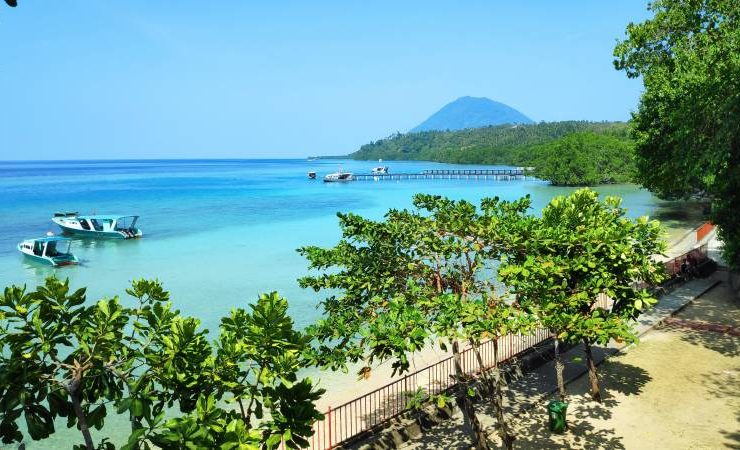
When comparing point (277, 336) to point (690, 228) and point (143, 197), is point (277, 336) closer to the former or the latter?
point (690, 228)

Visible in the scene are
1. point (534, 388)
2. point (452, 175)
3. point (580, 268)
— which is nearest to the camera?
point (580, 268)

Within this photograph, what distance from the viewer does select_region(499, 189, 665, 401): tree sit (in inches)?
295

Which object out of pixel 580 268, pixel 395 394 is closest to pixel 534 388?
pixel 395 394

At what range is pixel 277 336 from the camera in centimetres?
488

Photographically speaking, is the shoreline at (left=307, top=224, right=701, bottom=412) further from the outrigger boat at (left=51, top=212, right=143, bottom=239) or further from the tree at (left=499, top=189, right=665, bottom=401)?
the outrigger boat at (left=51, top=212, right=143, bottom=239)

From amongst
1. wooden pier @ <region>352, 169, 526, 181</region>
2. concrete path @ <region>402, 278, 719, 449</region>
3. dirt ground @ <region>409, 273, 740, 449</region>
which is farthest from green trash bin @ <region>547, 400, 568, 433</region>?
wooden pier @ <region>352, 169, 526, 181</region>

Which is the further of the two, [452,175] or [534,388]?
[452,175]

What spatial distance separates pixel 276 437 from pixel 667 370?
12493 millimetres

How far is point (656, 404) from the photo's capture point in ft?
38.1

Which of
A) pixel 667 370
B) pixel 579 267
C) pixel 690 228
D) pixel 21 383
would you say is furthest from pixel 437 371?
pixel 690 228

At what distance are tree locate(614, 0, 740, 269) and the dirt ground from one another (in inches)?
199

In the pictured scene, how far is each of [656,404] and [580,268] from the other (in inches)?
228

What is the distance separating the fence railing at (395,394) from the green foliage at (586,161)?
78.3m

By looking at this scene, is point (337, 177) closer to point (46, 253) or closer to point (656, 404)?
point (46, 253)
